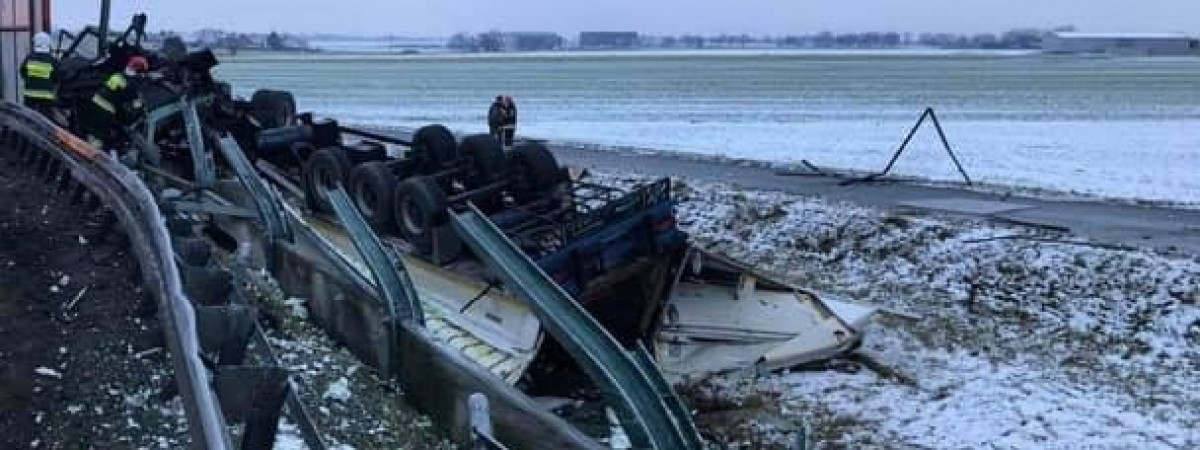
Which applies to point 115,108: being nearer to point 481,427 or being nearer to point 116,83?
point 116,83

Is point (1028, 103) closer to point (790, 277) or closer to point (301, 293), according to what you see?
point (790, 277)

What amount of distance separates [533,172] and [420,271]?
4.12 feet

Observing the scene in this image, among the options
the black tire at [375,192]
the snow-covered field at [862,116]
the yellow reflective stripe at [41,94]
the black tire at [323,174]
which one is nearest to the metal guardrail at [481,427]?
the black tire at [375,192]

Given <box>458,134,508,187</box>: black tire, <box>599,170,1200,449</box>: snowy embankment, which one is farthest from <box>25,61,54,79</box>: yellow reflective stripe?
<box>599,170,1200,449</box>: snowy embankment

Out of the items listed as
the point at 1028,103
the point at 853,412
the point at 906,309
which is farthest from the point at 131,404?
the point at 1028,103

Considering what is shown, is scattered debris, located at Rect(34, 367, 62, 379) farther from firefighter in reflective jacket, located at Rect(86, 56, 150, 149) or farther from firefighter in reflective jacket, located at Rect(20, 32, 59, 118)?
firefighter in reflective jacket, located at Rect(20, 32, 59, 118)

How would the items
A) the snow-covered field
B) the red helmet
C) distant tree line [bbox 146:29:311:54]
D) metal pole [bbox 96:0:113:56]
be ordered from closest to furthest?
the red helmet
metal pole [bbox 96:0:113:56]
the snow-covered field
distant tree line [bbox 146:29:311:54]

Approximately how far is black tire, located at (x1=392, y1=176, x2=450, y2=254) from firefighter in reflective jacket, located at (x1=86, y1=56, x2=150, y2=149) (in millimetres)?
3240

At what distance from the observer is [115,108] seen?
1105 cm

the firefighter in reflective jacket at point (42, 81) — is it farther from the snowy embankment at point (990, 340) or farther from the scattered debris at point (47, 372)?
the scattered debris at point (47, 372)

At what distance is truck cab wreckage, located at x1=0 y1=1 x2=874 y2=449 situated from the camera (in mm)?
5359

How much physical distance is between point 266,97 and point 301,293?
505cm

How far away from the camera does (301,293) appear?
7.80m

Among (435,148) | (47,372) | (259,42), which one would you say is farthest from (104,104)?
(259,42)
